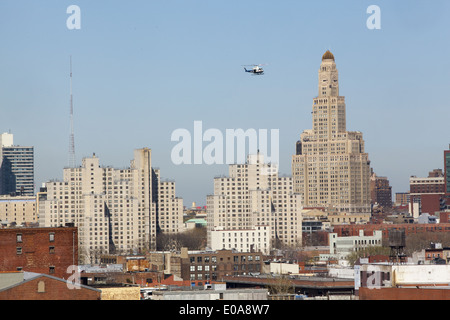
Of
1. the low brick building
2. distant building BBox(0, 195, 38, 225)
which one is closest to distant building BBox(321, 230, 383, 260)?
distant building BBox(0, 195, 38, 225)

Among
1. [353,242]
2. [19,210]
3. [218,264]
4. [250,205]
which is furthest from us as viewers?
[19,210]

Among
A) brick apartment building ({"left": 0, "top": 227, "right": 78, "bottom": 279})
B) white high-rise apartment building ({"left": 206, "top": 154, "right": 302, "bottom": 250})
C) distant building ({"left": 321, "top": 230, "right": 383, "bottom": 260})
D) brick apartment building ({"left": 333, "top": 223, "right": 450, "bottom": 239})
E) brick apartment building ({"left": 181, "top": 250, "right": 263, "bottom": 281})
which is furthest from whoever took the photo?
white high-rise apartment building ({"left": 206, "top": 154, "right": 302, "bottom": 250})

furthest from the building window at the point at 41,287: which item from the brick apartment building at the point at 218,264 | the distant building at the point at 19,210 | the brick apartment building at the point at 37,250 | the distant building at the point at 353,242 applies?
the distant building at the point at 19,210

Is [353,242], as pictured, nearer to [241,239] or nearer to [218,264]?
[241,239]

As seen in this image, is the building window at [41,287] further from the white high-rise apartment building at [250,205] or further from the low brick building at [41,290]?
the white high-rise apartment building at [250,205]

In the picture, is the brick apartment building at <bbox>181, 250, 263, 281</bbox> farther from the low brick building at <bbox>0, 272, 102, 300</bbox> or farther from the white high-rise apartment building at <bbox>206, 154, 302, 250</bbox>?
the white high-rise apartment building at <bbox>206, 154, 302, 250</bbox>

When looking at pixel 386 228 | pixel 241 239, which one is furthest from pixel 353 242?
pixel 386 228
